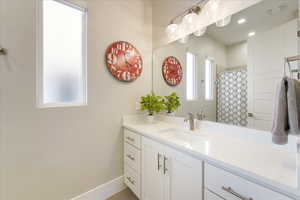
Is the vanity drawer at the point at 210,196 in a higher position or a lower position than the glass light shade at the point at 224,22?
lower

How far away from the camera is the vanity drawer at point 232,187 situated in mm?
736

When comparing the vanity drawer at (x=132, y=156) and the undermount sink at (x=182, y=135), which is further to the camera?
the vanity drawer at (x=132, y=156)

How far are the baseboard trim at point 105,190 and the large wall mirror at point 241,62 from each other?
4.22ft

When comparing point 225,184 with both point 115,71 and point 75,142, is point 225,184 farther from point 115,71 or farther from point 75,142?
point 115,71

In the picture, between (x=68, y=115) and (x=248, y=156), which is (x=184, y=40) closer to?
(x=248, y=156)

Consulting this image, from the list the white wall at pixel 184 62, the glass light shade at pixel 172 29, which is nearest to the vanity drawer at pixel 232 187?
the white wall at pixel 184 62

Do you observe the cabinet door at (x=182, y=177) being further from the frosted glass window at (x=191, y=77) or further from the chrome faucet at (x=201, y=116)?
the frosted glass window at (x=191, y=77)

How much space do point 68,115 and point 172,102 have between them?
130 centimetres

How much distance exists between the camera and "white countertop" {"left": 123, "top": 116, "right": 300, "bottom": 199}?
714 millimetres

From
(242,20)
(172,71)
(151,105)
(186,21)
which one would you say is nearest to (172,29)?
(186,21)

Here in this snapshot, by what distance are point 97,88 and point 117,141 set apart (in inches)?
29.5

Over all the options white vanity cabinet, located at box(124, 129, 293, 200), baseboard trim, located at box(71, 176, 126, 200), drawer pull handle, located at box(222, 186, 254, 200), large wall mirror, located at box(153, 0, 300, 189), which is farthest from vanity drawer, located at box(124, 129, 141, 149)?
drawer pull handle, located at box(222, 186, 254, 200)

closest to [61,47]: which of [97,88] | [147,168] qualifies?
[97,88]

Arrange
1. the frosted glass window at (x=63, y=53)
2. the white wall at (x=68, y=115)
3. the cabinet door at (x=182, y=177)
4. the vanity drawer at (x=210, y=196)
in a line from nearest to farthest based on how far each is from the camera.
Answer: the vanity drawer at (x=210, y=196), the cabinet door at (x=182, y=177), the white wall at (x=68, y=115), the frosted glass window at (x=63, y=53)
